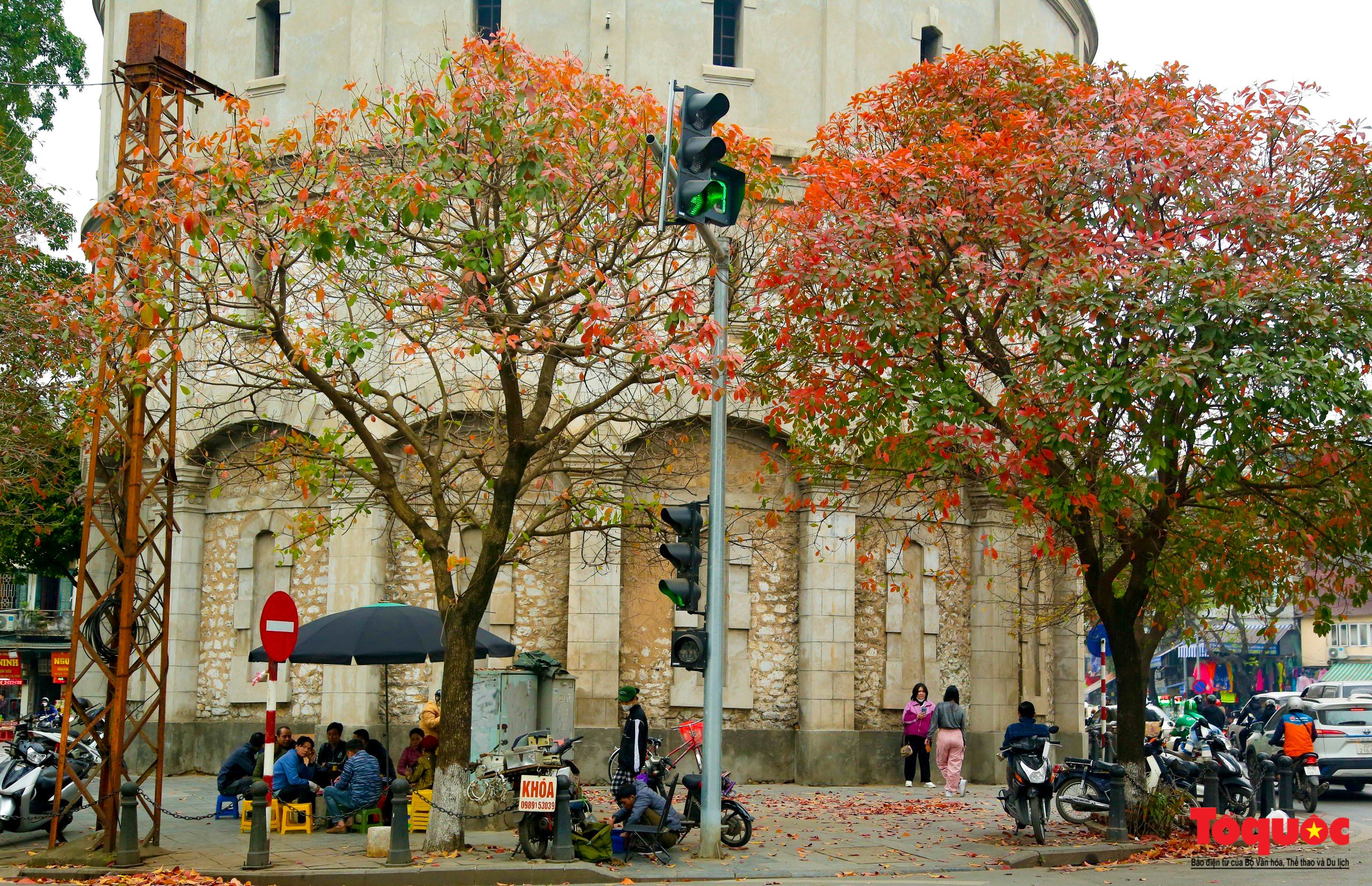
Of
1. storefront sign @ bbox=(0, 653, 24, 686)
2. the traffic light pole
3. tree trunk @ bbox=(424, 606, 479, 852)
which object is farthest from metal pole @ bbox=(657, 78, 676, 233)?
storefront sign @ bbox=(0, 653, 24, 686)

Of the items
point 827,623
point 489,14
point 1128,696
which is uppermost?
point 489,14

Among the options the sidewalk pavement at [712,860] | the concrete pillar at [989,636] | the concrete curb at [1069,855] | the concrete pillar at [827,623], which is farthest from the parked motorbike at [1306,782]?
the concrete pillar at [827,623]

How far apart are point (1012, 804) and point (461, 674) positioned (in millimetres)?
5912

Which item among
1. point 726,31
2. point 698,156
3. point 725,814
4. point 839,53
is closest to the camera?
point 698,156

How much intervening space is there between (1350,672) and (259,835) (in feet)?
204

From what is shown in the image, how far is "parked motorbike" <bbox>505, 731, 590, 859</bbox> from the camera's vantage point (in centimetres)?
1251

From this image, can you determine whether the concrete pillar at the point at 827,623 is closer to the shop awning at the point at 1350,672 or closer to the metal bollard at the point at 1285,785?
the metal bollard at the point at 1285,785

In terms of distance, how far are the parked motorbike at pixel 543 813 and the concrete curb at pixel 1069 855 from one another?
4207mm

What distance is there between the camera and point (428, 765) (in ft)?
48.9

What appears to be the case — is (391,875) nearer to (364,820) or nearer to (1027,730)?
(364,820)

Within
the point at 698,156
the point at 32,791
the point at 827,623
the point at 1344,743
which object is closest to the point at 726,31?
the point at 827,623

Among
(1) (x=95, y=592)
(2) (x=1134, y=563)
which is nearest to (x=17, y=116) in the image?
(1) (x=95, y=592)

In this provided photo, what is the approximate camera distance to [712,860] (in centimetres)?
1275

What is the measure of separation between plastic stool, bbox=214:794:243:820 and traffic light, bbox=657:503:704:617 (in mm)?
6270
